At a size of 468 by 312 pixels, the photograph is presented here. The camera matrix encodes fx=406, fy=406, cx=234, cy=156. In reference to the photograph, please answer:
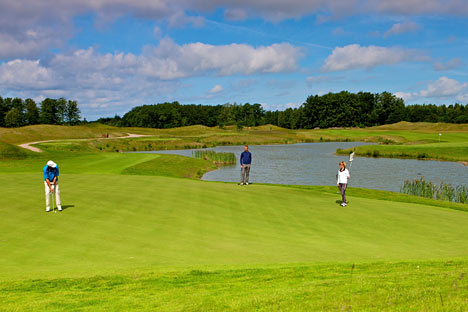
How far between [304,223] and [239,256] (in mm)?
5414

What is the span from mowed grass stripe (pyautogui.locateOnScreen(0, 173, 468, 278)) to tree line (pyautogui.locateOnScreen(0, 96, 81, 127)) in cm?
Answer: 15840

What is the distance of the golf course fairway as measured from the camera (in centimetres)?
795

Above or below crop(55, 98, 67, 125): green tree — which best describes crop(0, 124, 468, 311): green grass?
below

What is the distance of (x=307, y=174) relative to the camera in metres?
48.2

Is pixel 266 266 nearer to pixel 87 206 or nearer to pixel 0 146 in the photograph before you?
pixel 87 206

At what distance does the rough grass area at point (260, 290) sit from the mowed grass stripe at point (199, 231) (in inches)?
33.2

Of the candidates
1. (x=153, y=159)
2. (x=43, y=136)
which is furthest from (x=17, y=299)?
(x=43, y=136)

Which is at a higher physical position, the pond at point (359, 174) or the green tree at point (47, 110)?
the green tree at point (47, 110)

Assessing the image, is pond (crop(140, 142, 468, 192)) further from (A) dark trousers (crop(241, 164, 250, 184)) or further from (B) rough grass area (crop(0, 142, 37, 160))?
(B) rough grass area (crop(0, 142, 37, 160))

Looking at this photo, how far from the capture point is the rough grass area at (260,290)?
24.7ft

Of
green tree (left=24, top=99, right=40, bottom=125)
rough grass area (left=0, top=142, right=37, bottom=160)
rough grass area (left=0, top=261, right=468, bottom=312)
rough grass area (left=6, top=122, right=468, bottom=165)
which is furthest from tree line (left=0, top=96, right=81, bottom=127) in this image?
rough grass area (left=0, top=261, right=468, bottom=312)

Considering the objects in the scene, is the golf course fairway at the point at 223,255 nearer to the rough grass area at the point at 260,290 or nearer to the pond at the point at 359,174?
the rough grass area at the point at 260,290

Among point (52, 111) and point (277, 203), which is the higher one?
point (52, 111)

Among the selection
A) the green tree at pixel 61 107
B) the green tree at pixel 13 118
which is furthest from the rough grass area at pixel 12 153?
the green tree at pixel 61 107
